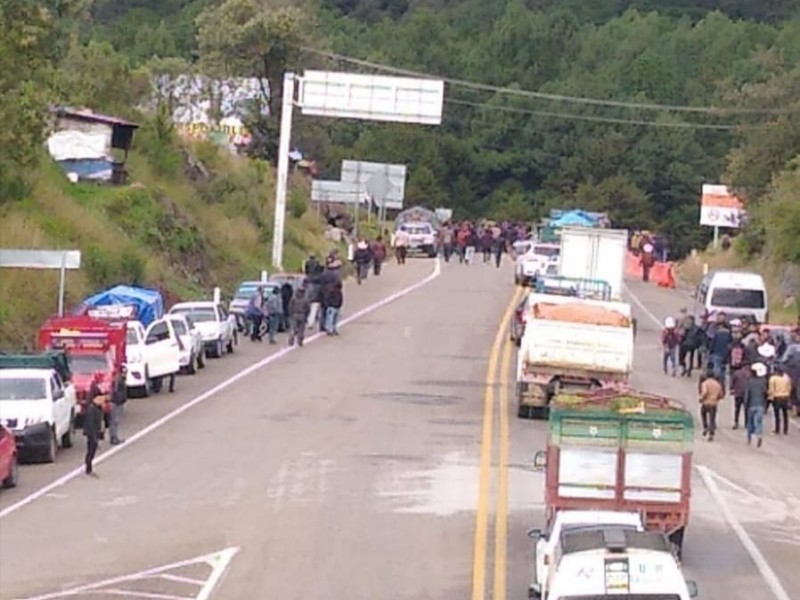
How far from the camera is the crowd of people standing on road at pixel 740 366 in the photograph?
37.0 meters

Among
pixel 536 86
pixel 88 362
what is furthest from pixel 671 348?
pixel 536 86

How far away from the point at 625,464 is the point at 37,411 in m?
12.0

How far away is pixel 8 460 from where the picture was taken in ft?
97.2

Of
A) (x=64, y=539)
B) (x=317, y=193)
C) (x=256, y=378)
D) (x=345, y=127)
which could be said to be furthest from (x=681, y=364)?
(x=345, y=127)

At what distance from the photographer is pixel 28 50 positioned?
4362 centimetres

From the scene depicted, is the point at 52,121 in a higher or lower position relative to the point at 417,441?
higher

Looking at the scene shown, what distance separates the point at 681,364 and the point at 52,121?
17.8m

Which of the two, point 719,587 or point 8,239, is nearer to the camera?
point 719,587

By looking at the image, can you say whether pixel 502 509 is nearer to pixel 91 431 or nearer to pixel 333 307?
pixel 91 431

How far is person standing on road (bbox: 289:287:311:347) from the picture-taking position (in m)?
50.9

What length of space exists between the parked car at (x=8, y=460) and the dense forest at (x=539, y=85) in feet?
114

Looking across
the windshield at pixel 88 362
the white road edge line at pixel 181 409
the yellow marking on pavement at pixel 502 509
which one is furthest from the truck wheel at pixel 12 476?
the windshield at pixel 88 362

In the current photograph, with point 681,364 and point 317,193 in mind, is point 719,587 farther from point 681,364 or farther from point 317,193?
point 317,193

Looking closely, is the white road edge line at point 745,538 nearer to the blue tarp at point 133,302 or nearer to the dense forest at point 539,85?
the blue tarp at point 133,302
